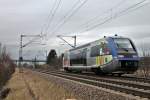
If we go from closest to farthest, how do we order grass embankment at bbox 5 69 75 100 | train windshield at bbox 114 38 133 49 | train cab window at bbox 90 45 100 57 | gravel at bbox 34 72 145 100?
gravel at bbox 34 72 145 100, grass embankment at bbox 5 69 75 100, train windshield at bbox 114 38 133 49, train cab window at bbox 90 45 100 57

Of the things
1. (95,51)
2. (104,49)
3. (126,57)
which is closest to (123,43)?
(104,49)

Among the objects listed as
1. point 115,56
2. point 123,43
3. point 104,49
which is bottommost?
point 115,56

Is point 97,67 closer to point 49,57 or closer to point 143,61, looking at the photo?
point 143,61

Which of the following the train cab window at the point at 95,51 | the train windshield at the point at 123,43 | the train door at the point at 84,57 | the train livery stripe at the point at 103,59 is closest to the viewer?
the train livery stripe at the point at 103,59

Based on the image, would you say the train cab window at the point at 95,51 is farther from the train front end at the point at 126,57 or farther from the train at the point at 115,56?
the train front end at the point at 126,57

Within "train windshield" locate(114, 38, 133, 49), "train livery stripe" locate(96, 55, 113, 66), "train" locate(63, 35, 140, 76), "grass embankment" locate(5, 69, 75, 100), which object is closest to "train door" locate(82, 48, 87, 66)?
"train" locate(63, 35, 140, 76)

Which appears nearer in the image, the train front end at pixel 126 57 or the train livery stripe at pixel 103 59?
the train front end at pixel 126 57

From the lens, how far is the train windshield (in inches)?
1172

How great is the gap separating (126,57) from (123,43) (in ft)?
5.78

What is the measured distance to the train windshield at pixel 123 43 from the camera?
2978cm

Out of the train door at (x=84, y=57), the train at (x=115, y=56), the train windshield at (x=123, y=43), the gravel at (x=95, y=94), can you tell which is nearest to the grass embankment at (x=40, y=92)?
the gravel at (x=95, y=94)

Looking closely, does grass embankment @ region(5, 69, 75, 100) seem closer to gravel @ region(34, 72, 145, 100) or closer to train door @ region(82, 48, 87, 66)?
gravel @ region(34, 72, 145, 100)

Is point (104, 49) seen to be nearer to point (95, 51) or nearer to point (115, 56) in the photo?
point (115, 56)

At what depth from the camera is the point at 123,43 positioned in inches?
1191
